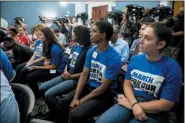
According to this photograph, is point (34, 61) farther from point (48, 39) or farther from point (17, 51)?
point (48, 39)

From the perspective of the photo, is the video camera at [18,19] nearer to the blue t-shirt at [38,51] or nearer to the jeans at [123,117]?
the blue t-shirt at [38,51]

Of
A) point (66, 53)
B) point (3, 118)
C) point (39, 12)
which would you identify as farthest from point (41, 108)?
point (39, 12)

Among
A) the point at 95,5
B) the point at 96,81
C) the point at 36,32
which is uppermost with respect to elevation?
the point at 95,5

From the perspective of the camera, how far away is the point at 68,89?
78.8 inches

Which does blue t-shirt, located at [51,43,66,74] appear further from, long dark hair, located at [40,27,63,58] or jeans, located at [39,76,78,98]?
jeans, located at [39,76,78,98]

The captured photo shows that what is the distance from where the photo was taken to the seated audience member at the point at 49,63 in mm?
2457

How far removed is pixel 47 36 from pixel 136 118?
5.33 ft

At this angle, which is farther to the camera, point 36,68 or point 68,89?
point 36,68

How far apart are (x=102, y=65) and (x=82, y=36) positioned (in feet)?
1.86

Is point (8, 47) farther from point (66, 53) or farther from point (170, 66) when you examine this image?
point (170, 66)

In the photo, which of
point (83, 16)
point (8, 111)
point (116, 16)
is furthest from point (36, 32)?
point (8, 111)

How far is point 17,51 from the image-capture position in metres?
2.87

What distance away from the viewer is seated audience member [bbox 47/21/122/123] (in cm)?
155

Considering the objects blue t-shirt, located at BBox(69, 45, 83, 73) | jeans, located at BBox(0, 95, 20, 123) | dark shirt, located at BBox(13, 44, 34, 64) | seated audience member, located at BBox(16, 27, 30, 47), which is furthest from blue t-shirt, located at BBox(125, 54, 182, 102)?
seated audience member, located at BBox(16, 27, 30, 47)
